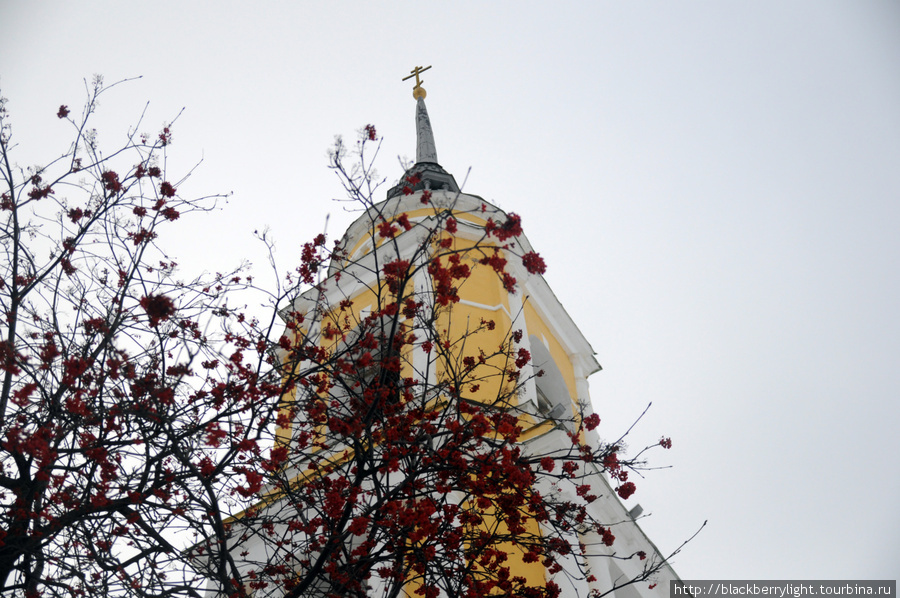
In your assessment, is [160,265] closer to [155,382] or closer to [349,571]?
[155,382]

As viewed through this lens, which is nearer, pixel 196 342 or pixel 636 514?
pixel 196 342

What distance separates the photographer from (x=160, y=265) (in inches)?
251

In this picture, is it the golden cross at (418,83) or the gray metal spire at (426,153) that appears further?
the golden cross at (418,83)

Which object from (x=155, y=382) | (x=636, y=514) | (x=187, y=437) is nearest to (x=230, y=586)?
(x=187, y=437)

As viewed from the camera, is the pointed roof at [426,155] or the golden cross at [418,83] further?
the golden cross at [418,83]

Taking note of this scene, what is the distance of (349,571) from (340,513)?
0.38m

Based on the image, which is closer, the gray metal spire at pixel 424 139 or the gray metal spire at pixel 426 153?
the gray metal spire at pixel 426 153

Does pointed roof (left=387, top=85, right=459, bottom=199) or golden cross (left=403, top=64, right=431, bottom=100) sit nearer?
pointed roof (left=387, top=85, right=459, bottom=199)

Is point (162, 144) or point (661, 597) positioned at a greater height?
point (162, 144)

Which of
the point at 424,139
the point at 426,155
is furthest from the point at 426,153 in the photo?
the point at 424,139

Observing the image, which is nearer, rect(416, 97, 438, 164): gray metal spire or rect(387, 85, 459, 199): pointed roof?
rect(387, 85, 459, 199): pointed roof

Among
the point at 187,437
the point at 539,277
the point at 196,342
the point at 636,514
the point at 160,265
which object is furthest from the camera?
the point at 539,277

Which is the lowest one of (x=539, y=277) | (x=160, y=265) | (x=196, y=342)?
(x=196, y=342)

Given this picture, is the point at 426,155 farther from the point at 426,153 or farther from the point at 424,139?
the point at 424,139
